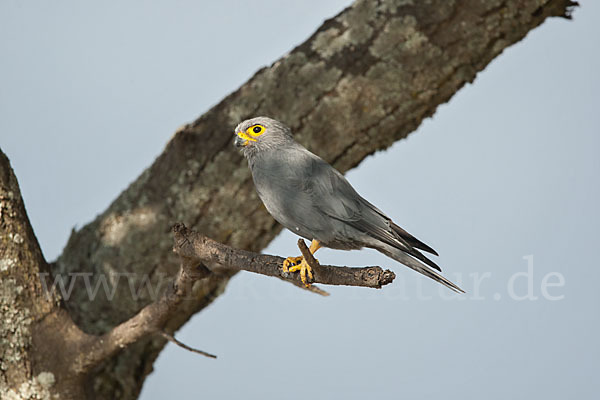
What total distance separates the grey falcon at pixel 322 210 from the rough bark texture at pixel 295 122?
4.79 ft

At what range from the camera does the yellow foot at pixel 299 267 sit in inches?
80.7

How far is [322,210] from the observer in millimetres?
1966

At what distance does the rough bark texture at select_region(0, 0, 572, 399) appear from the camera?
340cm

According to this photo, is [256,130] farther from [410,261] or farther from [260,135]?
[410,261]

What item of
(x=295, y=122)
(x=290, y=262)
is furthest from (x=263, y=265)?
(x=295, y=122)

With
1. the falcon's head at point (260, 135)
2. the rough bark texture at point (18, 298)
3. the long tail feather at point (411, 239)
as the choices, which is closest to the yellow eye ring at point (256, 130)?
the falcon's head at point (260, 135)

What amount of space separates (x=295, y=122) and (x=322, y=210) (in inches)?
63.0

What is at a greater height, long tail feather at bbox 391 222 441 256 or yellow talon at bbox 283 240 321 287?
long tail feather at bbox 391 222 441 256

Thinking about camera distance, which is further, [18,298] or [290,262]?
[18,298]

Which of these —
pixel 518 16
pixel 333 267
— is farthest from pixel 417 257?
pixel 518 16

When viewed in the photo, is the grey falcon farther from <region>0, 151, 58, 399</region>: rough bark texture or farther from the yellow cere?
<region>0, 151, 58, 399</region>: rough bark texture

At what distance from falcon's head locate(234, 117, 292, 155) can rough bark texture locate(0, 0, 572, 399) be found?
4.44ft

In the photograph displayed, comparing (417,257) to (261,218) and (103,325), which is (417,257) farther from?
(103,325)

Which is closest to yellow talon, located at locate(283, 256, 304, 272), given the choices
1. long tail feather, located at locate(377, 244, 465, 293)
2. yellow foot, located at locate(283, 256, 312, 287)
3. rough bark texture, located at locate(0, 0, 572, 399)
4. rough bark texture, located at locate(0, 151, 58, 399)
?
yellow foot, located at locate(283, 256, 312, 287)
